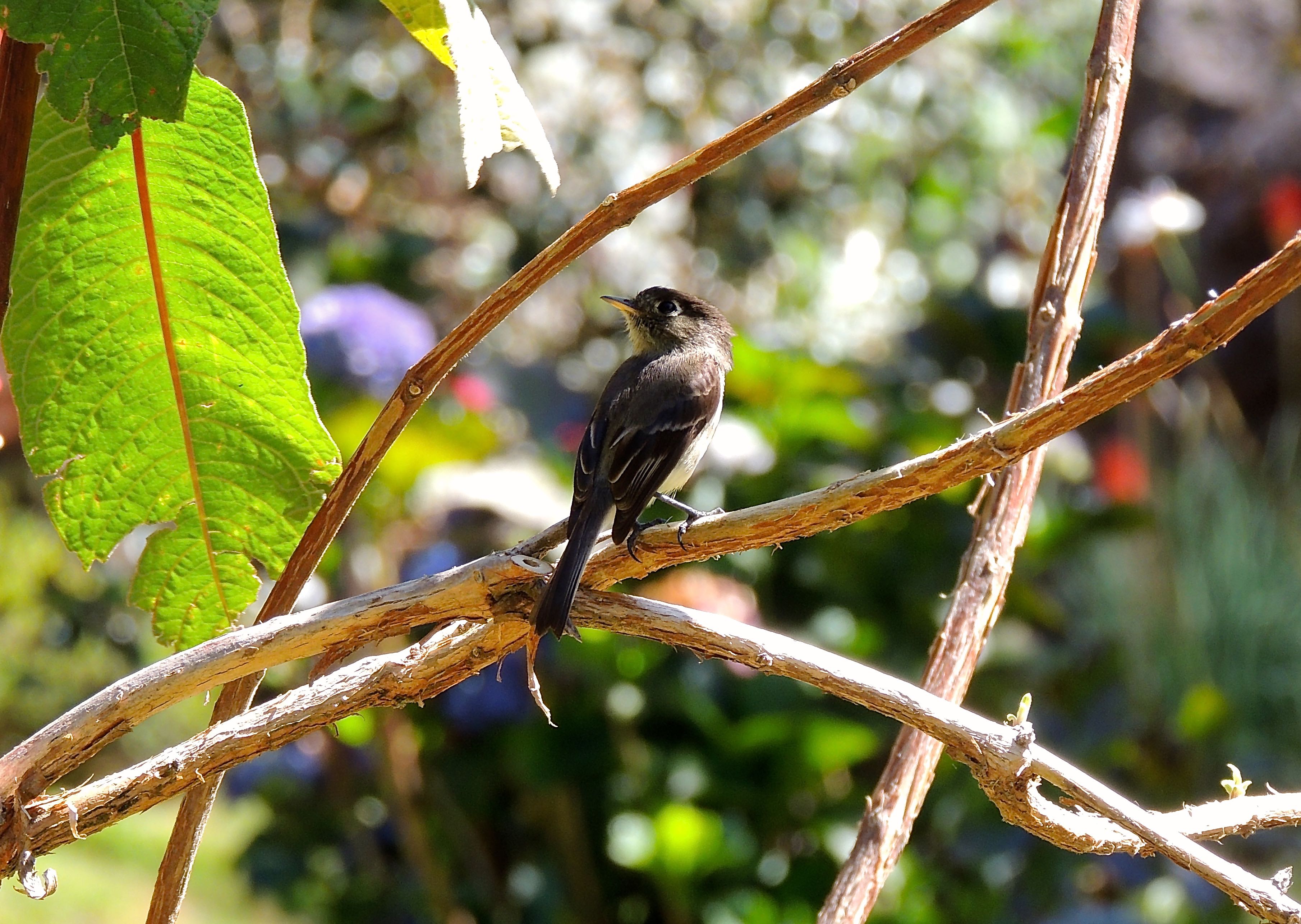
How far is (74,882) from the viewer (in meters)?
6.31

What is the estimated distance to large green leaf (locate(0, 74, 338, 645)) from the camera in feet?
3.86

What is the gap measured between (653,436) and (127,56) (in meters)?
1.91

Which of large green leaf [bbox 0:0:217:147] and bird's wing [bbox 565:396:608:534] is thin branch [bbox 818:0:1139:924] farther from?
bird's wing [bbox 565:396:608:534]

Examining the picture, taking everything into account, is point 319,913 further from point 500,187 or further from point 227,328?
point 227,328

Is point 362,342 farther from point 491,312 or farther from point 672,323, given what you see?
point 491,312

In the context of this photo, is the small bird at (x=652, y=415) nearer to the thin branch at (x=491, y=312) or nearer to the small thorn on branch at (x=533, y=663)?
the small thorn on branch at (x=533, y=663)

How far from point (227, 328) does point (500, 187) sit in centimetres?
483

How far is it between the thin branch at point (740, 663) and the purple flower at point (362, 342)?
264 centimetres

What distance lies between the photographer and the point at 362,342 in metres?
3.72

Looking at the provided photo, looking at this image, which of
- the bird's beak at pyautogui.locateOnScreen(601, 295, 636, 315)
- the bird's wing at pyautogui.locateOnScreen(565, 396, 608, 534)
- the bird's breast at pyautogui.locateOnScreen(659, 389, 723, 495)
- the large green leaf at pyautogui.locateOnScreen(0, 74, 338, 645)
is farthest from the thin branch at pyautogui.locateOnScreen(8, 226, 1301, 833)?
the bird's beak at pyautogui.locateOnScreen(601, 295, 636, 315)

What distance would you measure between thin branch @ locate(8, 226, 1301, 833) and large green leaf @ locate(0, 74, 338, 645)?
0.27m

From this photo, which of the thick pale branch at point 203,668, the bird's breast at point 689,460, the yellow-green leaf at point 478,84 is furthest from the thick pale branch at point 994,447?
the bird's breast at point 689,460

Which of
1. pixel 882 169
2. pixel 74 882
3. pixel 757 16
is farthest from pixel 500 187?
pixel 74 882

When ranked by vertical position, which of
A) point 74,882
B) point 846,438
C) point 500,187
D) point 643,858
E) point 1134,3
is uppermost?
point 500,187
